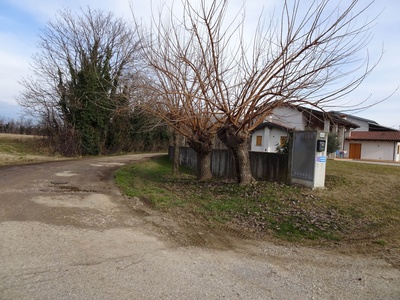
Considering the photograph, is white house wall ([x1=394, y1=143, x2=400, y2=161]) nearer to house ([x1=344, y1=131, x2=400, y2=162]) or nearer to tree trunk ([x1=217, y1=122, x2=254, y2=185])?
house ([x1=344, y1=131, x2=400, y2=162])

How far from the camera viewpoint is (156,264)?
3920mm

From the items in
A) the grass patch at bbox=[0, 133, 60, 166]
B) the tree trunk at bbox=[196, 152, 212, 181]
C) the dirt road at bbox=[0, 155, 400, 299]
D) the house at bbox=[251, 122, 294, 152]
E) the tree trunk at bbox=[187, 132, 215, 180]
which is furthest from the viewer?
the house at bbox=[251, 122, 294, 152]

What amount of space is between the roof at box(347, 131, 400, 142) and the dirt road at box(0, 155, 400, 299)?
34045 millimetres

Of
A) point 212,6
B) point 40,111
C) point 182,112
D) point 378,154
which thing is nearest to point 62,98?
point 40,111

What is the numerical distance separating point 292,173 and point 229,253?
18.1ft

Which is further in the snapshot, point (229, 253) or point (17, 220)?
point (17, 220)

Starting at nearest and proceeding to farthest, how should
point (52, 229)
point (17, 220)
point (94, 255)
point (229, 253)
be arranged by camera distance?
point (94, 255) < point (229, 253) < point (52, 229) < point (17, 220)

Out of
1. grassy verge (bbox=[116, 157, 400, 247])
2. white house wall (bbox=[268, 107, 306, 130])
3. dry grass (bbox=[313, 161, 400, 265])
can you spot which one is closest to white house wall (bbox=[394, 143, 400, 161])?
Result: dry grass (bbox=[313, 161, 400, 265])

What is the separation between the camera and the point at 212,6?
24.1 ft

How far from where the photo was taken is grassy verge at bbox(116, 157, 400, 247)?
5.47 metres

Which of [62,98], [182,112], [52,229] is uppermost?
[62,98]

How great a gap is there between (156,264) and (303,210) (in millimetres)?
3946

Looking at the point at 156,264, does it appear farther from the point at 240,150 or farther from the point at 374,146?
the point at 374,146

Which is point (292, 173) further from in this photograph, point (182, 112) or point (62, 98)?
point (62, 98)
